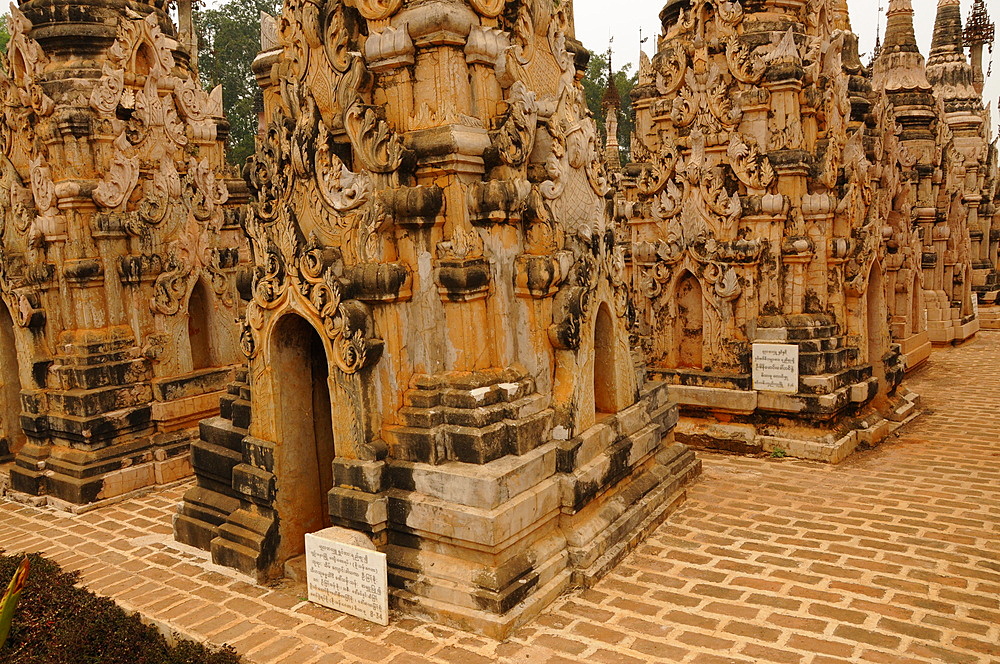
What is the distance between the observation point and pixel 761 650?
517cm

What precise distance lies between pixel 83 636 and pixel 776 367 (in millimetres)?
8271

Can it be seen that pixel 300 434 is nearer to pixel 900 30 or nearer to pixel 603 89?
pixel 900 30

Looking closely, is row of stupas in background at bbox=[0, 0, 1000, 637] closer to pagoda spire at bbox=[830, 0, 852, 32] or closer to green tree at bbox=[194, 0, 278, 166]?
pagoda spire at bbox=[830, 0, 852, 32]

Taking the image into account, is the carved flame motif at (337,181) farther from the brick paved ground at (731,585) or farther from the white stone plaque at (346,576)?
the brick paved ground at (731,585)

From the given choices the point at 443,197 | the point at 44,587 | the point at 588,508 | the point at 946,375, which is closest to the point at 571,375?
the point at 588,508

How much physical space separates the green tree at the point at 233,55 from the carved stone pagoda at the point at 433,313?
102 ft

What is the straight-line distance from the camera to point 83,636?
5.62 m

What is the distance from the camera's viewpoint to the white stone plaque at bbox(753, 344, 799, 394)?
32.3 ft

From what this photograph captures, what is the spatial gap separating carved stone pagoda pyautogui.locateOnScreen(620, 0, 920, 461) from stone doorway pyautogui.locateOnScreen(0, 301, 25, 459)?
9.23 m

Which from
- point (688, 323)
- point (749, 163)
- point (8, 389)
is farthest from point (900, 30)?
point (8, 389)

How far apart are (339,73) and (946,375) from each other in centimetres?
1436

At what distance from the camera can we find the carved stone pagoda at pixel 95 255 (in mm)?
9555

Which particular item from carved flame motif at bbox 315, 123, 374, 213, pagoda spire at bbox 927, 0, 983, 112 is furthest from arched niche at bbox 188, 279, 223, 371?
pagoda spire at bbox 927, 0, 983, 112

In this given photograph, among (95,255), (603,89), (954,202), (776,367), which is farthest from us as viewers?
(603,89)
